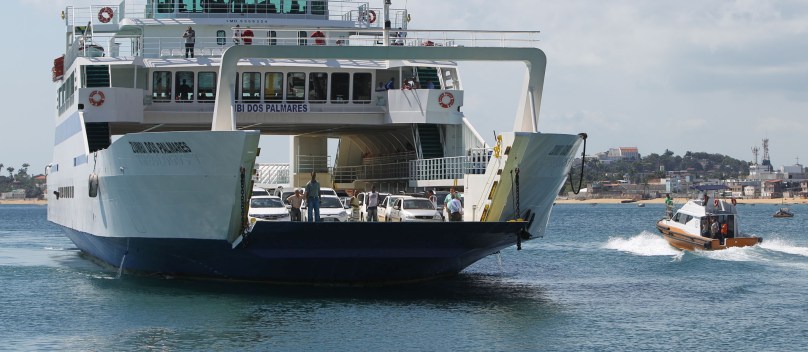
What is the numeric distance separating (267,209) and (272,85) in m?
5.77

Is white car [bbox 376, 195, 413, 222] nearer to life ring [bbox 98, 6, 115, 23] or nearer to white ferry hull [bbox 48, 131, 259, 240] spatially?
white ferry hull [bbox 48, 131, 259, 240]

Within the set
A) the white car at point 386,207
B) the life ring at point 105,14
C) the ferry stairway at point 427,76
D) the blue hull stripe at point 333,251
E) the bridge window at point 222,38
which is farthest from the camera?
the life ring at point 105,14

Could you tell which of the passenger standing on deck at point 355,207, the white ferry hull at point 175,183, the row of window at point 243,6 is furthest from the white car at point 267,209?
the row of window at point 243,6

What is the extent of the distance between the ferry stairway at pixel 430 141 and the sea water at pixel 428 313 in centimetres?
364

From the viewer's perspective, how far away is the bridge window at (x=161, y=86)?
35.0 m

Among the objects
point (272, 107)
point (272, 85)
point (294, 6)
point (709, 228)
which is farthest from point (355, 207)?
point (709, 228)

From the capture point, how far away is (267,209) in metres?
30.4

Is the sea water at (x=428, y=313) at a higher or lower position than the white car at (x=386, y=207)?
lower

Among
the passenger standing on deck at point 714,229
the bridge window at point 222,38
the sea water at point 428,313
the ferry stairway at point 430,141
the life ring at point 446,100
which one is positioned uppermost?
the bridge window at point 222,38

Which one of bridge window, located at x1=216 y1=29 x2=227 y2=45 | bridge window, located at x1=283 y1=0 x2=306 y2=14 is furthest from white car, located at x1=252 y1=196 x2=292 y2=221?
bridge window, located at x1=283 y1=0 x2=306 y2=14

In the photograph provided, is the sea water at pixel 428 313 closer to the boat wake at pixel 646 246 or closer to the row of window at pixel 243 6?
the row of window at pixel 243 6

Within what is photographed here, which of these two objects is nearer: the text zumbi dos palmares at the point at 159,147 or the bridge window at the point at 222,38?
the text zumbi dos palmares at the point at 159,147

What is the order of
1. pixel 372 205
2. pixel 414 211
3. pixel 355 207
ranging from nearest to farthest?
pixel 372 205, pixel 414 211, pixel 355 207

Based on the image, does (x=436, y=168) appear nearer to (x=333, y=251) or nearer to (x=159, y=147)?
(x=333, y=251)
